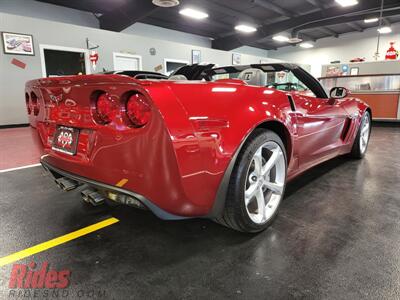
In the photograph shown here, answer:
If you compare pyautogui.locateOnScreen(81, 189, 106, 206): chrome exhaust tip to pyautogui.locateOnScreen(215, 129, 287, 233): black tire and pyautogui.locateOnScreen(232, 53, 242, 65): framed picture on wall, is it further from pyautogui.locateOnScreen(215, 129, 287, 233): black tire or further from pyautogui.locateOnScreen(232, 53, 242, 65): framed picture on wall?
pyautogui.locateOnScreen(232, 53, 242, 65): framed picture on wall

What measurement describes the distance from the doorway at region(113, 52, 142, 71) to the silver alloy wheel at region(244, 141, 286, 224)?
8988 mm

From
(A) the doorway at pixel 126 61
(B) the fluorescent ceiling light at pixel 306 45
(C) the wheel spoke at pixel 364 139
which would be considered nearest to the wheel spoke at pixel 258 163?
(C) the wheel spoke at pixel 364 139

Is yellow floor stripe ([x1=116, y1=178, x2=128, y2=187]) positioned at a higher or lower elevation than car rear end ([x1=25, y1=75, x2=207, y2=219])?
lower

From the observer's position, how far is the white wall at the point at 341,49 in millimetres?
15461

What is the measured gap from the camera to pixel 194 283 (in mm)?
1229

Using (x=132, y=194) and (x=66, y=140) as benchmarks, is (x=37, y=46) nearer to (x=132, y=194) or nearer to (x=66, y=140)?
(x=66, y=140)

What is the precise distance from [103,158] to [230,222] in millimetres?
755

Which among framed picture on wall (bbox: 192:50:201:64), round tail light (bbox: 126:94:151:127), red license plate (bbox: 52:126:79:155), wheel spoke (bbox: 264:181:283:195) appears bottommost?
wheel spoke (bbox: 264:181:283:195)

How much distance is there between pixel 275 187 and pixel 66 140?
1.28 metres

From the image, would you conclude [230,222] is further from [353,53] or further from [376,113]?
[353,53]

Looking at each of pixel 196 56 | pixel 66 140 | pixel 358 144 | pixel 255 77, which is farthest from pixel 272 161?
pixel 196 56

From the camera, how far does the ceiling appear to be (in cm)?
973

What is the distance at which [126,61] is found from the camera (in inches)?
389

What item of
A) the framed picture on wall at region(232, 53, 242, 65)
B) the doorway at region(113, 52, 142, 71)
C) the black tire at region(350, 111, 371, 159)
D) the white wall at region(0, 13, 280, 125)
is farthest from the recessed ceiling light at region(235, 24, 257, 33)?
the black tire at region(350, 111, 371, 159)
